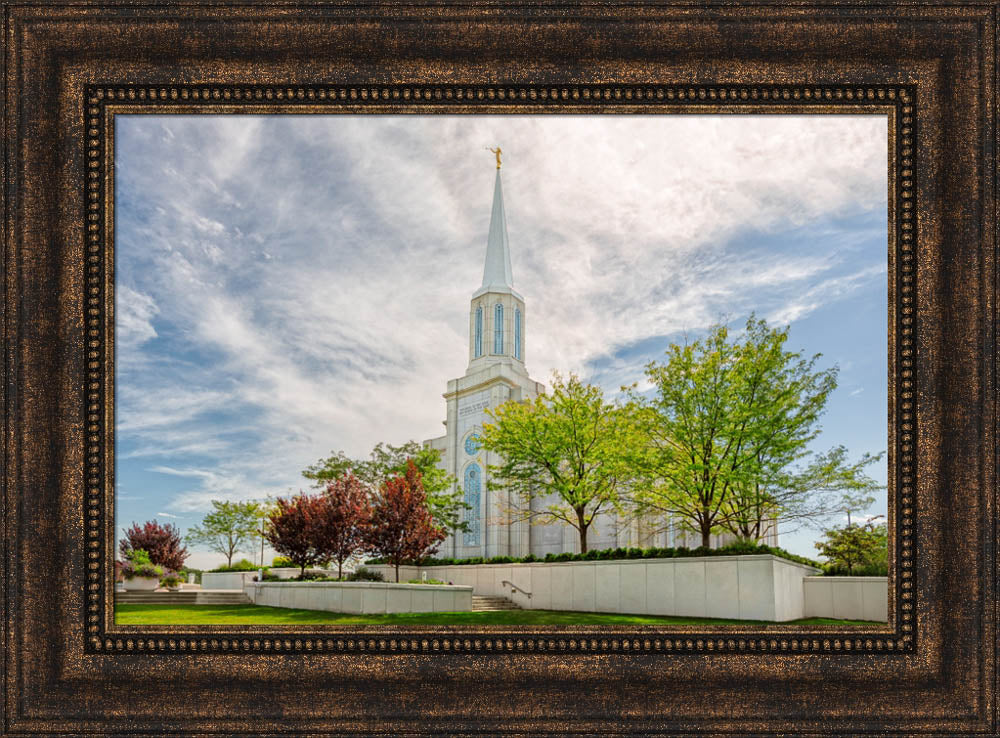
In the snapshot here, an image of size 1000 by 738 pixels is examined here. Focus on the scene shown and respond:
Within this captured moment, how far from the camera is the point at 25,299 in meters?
4.43

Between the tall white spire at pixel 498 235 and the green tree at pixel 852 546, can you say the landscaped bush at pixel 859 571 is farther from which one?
the tall white spire at pixel 498 235

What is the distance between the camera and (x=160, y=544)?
9.17 meters

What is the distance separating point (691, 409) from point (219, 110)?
10876 mm

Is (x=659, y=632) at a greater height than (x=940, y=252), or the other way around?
(x=940, y=252)

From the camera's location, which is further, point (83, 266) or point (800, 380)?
point (800, 380)

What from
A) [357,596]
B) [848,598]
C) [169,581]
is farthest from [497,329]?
[848,598]

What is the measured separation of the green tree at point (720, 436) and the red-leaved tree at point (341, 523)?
6.65 meters

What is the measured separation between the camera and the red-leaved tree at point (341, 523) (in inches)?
593

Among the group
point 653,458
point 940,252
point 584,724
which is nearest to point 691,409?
point 653,458

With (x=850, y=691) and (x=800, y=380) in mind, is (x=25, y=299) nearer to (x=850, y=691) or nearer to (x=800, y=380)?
(x=850, y=691)

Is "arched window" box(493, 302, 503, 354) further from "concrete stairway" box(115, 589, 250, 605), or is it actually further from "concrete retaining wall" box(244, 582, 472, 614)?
"concrete stairway" box(115, 589, 250, 605)

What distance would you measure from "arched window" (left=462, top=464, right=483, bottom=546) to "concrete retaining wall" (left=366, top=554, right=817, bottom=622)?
7.22 meters

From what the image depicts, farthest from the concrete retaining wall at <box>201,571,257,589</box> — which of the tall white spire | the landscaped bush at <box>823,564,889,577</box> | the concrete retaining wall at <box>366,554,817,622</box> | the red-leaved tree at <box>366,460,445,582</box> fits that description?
the landscaped bush at <box>823,564,889,577</box>

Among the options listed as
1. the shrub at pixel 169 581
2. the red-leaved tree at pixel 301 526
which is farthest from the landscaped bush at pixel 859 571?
the red-leaved tree at pixel 301 526
